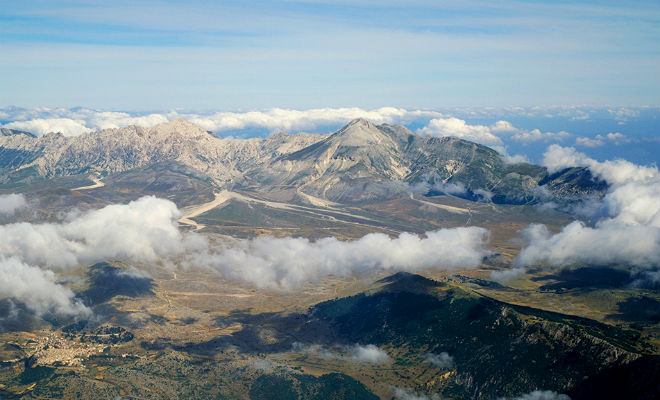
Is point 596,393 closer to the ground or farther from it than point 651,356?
closer to the ground
